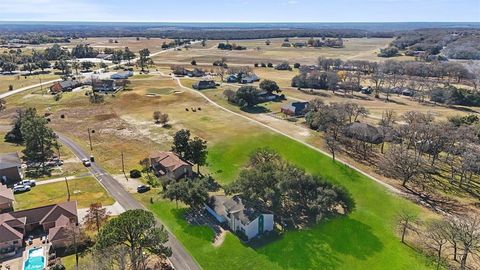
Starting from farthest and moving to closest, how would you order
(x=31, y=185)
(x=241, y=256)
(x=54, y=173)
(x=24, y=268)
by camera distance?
(x=54, y=173)
(x=31, y=185)
(x=241, y=256)
(x=24, y=268)

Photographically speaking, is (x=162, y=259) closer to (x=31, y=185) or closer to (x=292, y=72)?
(x=31, y=185)

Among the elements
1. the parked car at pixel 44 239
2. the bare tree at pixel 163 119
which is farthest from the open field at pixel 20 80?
the parked car at pixel 44 239

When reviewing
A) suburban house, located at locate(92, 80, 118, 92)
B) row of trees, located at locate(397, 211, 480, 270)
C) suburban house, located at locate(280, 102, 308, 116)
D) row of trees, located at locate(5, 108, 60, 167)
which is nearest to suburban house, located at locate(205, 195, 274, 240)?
row of trees, located at locate(397, 211, 480, 270)

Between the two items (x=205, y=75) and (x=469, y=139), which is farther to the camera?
(x=205, y=75)

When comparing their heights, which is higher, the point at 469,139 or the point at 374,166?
the point at 469,139

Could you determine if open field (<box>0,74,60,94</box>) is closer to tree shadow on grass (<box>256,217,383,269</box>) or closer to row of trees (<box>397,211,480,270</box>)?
tree shadow on grass (<box>256,217,383,269</box>)

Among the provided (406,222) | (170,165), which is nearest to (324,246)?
(406,222)

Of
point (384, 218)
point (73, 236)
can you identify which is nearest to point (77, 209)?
point (73, 236)
